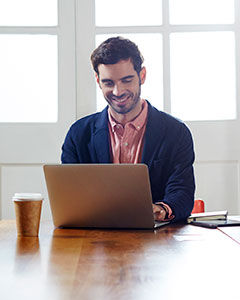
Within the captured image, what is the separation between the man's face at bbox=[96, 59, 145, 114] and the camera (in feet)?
7.75

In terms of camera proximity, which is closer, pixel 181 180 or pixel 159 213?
pixel 159 213

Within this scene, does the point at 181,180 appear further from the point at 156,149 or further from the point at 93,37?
the point at 93,37

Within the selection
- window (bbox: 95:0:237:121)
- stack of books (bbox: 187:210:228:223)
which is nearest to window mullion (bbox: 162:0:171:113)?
window (bbox: 95:0:237:121)

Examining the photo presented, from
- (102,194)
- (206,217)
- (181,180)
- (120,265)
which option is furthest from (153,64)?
(120,265)

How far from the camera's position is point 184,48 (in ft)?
9.78

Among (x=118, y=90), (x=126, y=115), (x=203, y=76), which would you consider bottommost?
(x=126, y=115)

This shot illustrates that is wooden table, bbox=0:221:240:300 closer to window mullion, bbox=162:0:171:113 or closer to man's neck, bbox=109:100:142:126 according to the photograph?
man's neck, bbox=109:100:142:126

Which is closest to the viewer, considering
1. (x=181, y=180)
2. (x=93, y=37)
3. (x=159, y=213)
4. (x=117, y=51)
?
(x=159, y=213)

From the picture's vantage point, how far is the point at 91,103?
115 inches

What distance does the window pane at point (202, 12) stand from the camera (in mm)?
2975

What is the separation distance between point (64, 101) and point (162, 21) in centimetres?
79

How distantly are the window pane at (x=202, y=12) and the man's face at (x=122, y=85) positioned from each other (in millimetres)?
787

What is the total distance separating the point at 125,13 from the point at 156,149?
1.15m

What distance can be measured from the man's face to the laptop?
931mm
